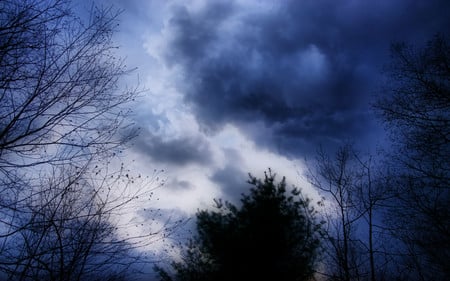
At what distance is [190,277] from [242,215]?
12.9 ft

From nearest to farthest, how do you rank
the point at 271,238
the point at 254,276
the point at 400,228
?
the point at 400,228
the point at 254,276
the point at 271,238

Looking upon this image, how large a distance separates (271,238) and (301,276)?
1.51m

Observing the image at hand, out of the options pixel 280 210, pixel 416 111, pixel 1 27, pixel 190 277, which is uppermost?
pixel 416 111

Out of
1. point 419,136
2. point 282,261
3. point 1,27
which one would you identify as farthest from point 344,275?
point 1,27

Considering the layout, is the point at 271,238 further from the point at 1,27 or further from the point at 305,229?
the point at 1,27

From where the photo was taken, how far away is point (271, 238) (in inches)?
390

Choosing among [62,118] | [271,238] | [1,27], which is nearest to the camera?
[1,27]

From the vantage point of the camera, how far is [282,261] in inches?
369

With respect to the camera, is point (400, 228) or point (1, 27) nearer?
point (1, 27)

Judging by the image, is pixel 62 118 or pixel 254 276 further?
pixel 254 276

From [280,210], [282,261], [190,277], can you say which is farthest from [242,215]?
[190,277]

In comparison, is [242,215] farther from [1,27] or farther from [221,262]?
[1,27]

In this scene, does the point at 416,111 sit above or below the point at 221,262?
above

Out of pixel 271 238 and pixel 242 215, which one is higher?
pixel 242 215
